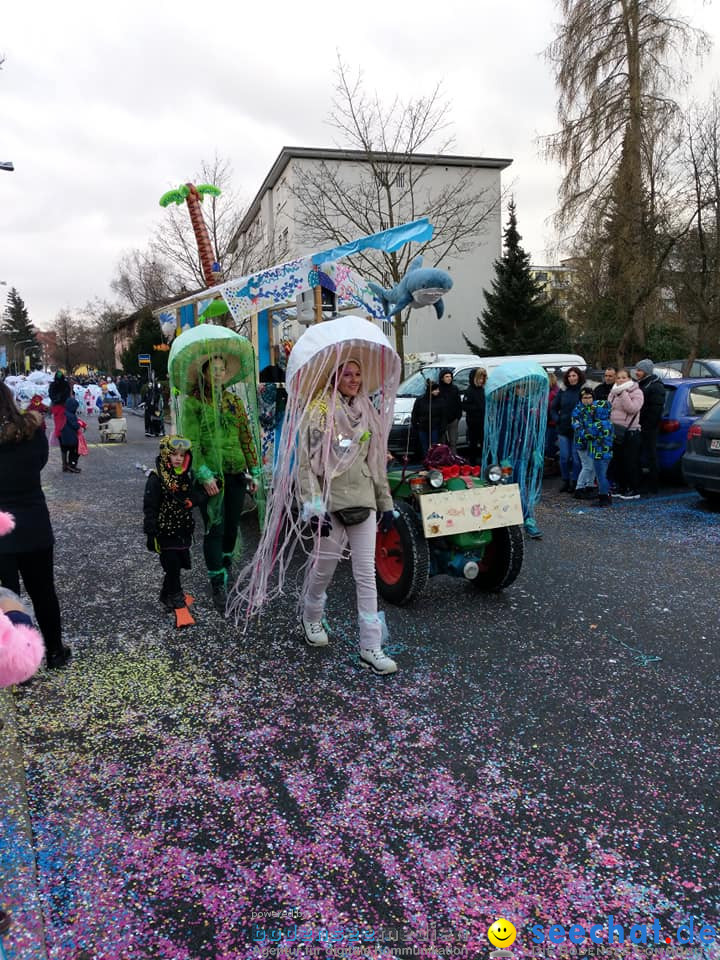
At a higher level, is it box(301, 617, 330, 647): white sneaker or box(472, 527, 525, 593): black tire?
box(472, 527, 525, 593): black tire

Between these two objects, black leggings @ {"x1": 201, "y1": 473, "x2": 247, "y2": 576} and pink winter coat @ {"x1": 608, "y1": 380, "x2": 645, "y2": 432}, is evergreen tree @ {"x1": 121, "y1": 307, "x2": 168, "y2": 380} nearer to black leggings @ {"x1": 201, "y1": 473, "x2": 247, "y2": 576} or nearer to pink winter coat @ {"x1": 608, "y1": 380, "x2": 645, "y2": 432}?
pink winter coat @ {"x1": 608, "y1": 380, "x2": 645, "y2": 432}

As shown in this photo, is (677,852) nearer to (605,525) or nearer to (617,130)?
(605,525)

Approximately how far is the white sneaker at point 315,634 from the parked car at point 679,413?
267 inches

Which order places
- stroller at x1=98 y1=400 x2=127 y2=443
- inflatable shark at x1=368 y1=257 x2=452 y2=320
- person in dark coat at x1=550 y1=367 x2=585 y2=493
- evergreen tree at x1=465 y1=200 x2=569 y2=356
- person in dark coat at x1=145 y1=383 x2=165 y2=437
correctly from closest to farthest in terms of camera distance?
inflatable shark at x1=368 y1=257 x2=452 y2=320, person in dark coat at x1=550 y1=367 x2=585 y2=493, stroller at x1=98 y1=400 x2=127 y2=443, person in dark coat at x1=145 y1=383 x2=165 y2=437, evergreen tree at x1=465 y1=200 x2=569 y2=356

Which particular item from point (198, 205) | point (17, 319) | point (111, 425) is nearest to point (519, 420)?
point (198, 205)

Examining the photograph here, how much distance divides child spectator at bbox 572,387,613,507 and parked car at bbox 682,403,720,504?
3.05ft

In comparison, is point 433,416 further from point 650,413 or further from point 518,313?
point 518,313

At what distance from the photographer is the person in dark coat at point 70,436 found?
11820 millimetres

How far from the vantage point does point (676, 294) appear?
21250 mm

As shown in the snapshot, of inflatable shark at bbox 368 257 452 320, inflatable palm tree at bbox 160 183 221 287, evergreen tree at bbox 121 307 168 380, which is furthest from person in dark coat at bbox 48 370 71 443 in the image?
evergreen tree at bbox 121 307 168 380

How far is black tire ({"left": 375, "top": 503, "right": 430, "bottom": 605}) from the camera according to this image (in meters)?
4.55

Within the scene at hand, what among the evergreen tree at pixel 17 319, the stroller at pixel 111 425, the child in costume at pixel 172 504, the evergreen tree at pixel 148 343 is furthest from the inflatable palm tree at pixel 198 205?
the evergreen tree at pixel 17 319

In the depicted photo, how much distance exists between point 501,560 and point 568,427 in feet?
15.6

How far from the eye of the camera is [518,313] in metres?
27.3
